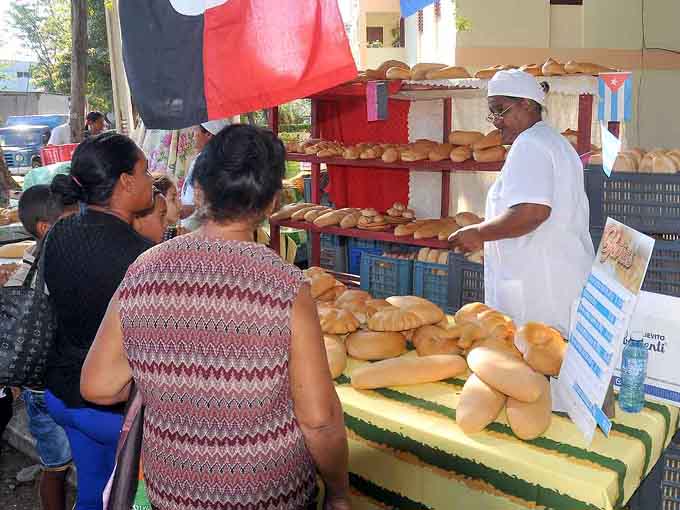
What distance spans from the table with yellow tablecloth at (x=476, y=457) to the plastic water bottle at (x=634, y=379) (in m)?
0.03

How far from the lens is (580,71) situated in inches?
158

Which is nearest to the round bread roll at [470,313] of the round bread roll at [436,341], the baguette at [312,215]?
the round bread roll at [436,341]

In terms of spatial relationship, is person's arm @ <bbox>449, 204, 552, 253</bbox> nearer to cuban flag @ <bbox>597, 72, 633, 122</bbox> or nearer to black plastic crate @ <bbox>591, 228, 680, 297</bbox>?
black plastic crate @ <bbox>591, 228, 680, 297</bbox>

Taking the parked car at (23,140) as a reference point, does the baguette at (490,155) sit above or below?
below

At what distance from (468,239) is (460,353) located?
97 cm

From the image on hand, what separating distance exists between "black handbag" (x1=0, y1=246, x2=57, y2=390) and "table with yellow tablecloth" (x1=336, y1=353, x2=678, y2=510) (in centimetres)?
107

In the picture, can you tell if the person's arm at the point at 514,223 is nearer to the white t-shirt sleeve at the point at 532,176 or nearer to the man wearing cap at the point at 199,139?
the white t-shirt sleeve at the point at 532,176

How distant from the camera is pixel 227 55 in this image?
3.00 m

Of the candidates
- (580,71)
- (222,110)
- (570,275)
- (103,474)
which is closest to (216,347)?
(103,474)

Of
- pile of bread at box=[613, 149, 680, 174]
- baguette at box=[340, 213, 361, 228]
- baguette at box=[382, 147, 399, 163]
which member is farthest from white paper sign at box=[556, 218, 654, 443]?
baguette at box=[340, 213, 361, 228]

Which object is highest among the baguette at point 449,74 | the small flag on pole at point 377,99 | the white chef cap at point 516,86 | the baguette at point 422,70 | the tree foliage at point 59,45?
the tree foliage at point 59,45

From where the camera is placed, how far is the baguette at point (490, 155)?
4508mm

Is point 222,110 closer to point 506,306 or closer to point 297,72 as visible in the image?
point 297,72

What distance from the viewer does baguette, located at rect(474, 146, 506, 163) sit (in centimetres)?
451
